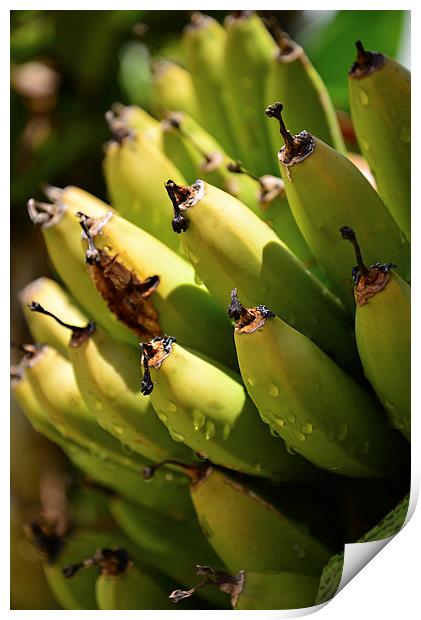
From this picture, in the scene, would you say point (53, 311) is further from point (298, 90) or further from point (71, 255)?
point (298, 90)

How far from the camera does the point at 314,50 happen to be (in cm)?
100

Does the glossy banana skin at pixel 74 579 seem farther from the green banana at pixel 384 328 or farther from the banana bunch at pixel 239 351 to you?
the green banana at pixel 384 328

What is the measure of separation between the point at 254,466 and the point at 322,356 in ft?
0.34

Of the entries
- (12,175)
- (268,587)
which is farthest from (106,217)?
(12,175)

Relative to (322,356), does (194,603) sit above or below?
below

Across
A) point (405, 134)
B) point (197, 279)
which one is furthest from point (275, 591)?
point (405, 134)

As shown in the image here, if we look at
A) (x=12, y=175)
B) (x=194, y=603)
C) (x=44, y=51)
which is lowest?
(x=194, y=603)

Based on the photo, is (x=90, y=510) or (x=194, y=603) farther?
(x=90, y=510)

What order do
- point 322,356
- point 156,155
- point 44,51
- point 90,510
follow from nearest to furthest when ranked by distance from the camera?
point 322,356 < point 156,155 < point 90,510 < point 44,51

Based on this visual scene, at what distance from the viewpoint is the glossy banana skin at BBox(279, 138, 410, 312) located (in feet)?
1.89

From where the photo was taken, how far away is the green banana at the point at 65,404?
27.0 inches

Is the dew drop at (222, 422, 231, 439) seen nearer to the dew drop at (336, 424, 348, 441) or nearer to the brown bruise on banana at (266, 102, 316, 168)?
the dew drop at (336, 424, 348, 441)

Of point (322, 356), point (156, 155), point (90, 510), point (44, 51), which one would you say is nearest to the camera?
point (322, 356)

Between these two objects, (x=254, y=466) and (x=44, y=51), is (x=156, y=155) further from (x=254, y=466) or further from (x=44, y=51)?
(x=44, y=51)
